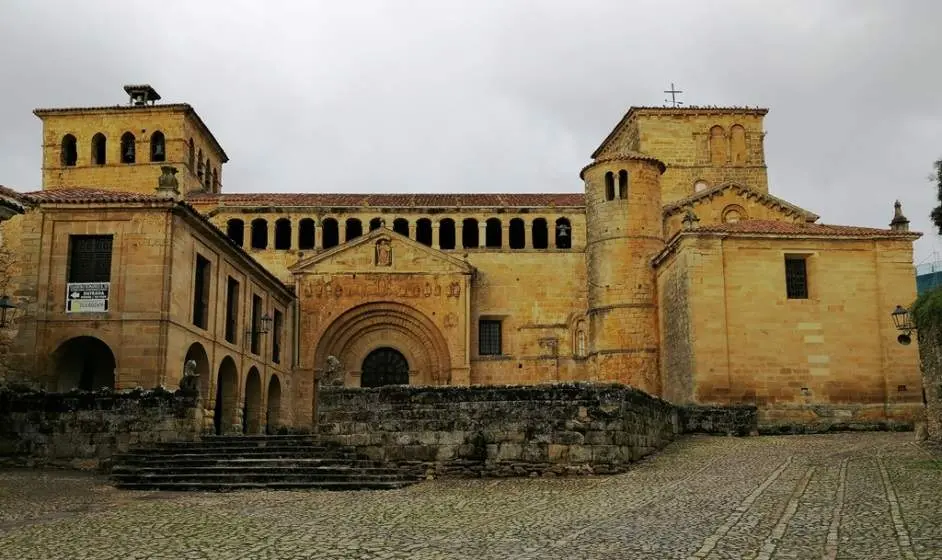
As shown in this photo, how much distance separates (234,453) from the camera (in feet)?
52.1

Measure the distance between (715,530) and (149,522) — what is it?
20.8 feet

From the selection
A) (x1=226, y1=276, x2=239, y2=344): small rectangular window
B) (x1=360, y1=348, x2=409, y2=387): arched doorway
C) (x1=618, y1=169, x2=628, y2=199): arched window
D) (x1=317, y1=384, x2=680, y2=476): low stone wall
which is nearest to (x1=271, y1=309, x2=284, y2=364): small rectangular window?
(x1=360, y1=348, x2=409, y2=387): arched doorway

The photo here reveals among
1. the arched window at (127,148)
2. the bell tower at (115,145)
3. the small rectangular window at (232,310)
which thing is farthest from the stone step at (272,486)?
the arched window at (127,148)

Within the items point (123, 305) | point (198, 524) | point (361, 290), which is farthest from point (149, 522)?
point (361, 290)

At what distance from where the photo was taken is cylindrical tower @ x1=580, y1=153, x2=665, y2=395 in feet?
100.0

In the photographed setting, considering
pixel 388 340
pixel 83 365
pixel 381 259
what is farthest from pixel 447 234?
pixel 83 365

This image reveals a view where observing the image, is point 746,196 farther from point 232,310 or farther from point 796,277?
point 232,310

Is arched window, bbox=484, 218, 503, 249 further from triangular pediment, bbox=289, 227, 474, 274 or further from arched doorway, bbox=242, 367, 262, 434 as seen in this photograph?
arched doorway, bbox=242, 367, 262, 434

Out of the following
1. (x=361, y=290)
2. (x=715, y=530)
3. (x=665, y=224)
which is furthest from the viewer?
(x=665, y=224)

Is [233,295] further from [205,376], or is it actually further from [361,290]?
[361,290]

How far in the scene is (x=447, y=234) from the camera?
36.1 metres

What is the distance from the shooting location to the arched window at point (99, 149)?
131 feet

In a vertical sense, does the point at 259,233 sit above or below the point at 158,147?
below

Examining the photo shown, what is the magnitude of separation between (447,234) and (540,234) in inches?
150
